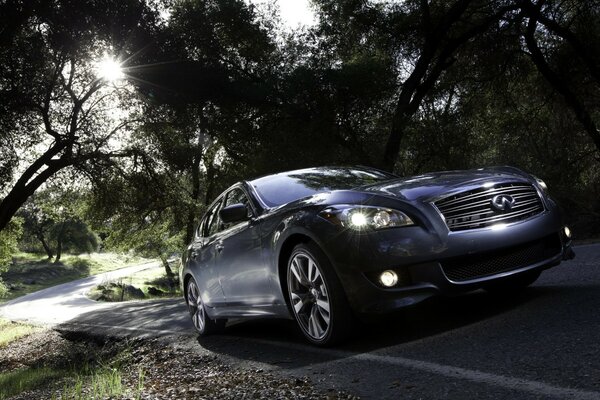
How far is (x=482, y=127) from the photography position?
20.7m

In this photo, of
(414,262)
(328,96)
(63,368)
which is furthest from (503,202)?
(328,96)

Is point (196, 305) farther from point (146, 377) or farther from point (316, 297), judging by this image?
point (316, 297)

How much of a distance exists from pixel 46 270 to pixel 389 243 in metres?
74.7

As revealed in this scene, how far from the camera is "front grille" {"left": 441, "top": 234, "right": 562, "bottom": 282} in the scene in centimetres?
444

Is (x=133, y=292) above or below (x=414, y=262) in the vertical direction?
below

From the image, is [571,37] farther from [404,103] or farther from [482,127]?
[404,103]

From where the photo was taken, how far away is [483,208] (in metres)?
4.57

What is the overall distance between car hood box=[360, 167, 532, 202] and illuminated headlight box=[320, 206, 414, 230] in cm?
21

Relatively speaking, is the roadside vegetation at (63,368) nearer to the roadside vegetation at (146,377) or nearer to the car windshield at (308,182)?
the roadside vegetation at (146,377)

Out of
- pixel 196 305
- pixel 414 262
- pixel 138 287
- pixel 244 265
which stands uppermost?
pixel 244 265

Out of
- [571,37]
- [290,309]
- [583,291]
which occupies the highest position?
[571,37]

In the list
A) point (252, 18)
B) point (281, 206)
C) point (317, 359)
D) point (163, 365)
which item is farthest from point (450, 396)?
point (252, 18)

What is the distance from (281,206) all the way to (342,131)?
52.5 ft

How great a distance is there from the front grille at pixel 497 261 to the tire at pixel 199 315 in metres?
3.41
